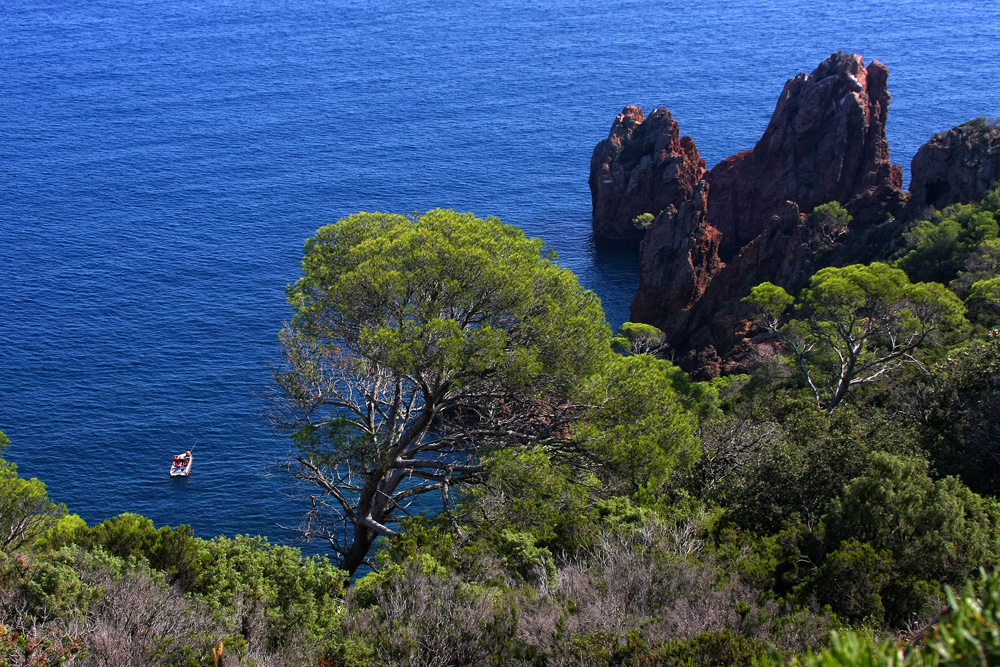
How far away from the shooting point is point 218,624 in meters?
19.0

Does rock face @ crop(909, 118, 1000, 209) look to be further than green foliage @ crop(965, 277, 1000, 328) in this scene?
Yes

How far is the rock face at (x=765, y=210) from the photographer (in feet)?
236

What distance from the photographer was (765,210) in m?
96.6

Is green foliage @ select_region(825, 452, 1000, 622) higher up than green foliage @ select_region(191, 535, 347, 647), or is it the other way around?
green foliage @ select_region(825, 452, 1000, 622)

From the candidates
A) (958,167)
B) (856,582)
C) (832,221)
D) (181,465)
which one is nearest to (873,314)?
(856,582)

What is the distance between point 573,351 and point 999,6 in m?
218

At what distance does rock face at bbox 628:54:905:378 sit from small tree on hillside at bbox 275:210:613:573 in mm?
37564

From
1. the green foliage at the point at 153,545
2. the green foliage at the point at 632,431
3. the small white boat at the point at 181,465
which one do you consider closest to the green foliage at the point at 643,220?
the small white boat at the point at 181,465

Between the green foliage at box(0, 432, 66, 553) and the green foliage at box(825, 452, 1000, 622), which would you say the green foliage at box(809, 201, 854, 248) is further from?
the green foliage at box(0, 432, 66, 553)

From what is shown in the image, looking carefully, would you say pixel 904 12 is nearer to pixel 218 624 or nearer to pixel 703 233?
pixel 703 233

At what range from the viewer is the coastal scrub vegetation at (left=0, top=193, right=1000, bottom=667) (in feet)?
57.8

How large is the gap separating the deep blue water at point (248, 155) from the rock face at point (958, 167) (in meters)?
28.9

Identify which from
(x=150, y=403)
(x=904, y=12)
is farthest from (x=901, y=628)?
(x=904, y=12)

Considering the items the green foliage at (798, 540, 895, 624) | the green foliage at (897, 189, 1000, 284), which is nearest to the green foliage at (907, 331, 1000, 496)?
the green foliage at (798, 540, 895, 624)
